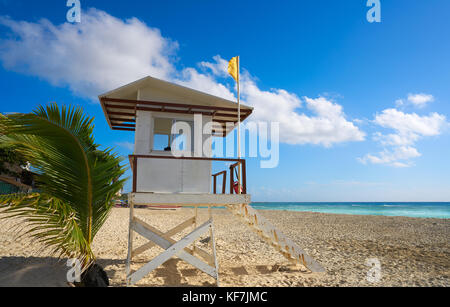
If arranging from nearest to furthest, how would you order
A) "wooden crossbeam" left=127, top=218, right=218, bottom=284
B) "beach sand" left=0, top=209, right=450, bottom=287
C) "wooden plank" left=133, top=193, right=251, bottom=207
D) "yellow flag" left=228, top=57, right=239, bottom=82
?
"wooden crossbeam" left=127, top=218, right=218, bottom=284 < "wooden plank" left=133, top=193, right=251, bottom=207 < "beach sand" left=0, top=209, right=450, bottom=287 < "yellow flag" left=228, top=57, right=239, bottom=82

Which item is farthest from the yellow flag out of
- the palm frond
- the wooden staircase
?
the palm frond

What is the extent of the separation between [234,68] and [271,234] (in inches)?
187

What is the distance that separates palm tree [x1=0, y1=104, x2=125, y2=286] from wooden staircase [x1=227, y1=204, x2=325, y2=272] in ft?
10.6

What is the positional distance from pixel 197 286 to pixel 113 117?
5.79m

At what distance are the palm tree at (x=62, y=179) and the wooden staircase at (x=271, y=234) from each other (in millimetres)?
3223

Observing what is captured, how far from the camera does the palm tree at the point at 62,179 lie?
483cm

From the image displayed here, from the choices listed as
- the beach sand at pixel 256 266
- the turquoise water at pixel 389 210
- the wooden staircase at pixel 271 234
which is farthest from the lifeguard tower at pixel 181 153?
the turquoise water at pixel 389 210

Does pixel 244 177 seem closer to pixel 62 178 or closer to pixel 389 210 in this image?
pixel 62 178

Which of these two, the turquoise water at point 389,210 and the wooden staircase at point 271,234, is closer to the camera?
the wooden staircase at point 271,234

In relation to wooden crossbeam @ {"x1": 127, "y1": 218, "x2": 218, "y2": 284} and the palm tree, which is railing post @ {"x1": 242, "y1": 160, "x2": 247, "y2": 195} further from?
the palm tree

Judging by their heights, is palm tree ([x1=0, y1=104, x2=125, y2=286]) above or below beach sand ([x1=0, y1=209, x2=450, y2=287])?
above

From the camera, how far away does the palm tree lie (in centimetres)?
483

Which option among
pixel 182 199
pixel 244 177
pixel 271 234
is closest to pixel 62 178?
pixel 182 199

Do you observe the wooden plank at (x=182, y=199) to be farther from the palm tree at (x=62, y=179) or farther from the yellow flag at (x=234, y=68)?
the yellow flag at (x=234, y=68)
